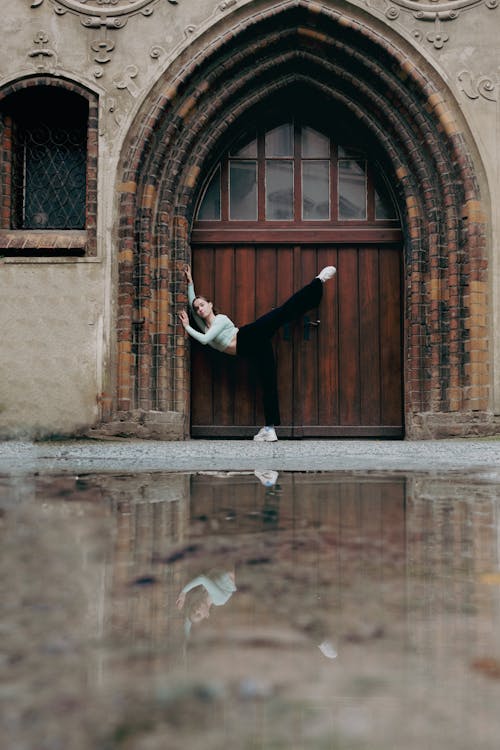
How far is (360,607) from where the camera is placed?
3.10 feet

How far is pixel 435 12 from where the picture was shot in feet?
23.4

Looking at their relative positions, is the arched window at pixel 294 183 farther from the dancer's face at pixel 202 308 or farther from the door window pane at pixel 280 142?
the dancer's face at pixel 202 308

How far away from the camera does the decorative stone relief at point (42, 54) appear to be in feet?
23.3

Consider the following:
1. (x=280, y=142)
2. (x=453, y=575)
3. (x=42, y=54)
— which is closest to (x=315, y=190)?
(x=280, y=142)

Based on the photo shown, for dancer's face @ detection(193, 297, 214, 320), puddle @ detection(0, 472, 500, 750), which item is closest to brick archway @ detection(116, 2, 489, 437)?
dancer's face @ detection(193, 297, 214, 320)

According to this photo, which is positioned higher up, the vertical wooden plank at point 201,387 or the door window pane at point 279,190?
the door window pane at point 279,190

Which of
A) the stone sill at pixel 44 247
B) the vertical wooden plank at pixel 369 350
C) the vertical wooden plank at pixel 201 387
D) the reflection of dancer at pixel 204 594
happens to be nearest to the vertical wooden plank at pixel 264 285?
the vertical wooden plank at pixel 201 387

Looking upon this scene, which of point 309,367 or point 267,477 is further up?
point 309,367

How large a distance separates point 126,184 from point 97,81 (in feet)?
3.58

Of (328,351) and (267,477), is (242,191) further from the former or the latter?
(267,477)

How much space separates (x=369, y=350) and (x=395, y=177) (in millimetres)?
1877

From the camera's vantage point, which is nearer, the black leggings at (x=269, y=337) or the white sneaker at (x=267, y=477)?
the white sneaker at (x=267, y=477)

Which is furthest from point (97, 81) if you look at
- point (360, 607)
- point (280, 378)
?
point (360, 607)

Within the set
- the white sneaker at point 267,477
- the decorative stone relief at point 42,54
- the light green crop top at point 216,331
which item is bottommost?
the white sneaker at point 267,477
